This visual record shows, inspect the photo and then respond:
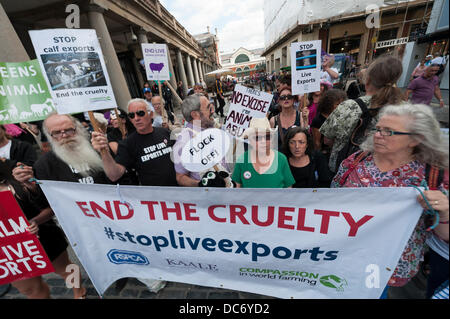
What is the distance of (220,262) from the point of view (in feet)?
5.52

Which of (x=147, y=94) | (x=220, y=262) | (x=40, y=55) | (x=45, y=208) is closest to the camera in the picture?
(x=40, y=55)

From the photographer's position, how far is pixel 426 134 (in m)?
1.20

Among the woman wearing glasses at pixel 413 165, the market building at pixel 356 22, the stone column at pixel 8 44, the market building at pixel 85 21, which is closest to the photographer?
the woman wearing glasses at pixel 413 165

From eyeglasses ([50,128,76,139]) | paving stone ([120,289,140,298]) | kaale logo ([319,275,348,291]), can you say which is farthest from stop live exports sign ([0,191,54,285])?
kaale logo ([319,275,348,291])

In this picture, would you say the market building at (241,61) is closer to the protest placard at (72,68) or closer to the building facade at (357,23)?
the building facade at (357,23)

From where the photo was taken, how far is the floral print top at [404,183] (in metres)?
1.31

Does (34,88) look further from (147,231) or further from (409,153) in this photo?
(409,153)

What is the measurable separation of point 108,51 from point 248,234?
26.5ft

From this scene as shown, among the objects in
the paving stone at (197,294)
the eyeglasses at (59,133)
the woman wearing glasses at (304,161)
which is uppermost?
the eyeglasses at (59,133)

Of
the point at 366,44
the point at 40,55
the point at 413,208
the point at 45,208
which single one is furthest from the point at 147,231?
the point at 366,44

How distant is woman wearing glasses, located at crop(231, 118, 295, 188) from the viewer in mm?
1798

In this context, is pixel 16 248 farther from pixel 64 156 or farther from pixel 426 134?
pixel 426 134

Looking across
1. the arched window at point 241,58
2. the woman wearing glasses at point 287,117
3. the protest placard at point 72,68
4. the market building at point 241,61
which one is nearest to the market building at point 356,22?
the woman wearing glasses at point 287,117

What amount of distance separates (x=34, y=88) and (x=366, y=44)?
65.9ft
